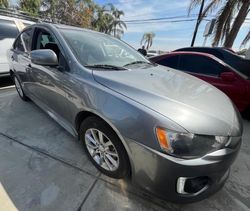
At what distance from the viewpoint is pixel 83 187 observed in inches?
71.9

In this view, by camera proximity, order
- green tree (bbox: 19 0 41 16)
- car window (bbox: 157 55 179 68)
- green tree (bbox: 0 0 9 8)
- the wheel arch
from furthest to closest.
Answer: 1. green tree (bbox: 19 0 41 16)
2. green tree (bbox: 0 0 9 8)
3. car window (bbox: 157 55 179 68)
4. the wheel arch

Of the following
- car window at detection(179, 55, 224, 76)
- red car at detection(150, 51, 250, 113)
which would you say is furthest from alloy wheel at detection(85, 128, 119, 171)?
car window at detection(179, 55, 224, 76)

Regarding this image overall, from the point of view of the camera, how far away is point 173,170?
130 cm

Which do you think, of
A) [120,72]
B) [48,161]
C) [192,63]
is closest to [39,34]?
[120,72]

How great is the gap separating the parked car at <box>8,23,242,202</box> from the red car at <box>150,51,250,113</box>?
→ 68.4 inches

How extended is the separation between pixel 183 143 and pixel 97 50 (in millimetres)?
1676

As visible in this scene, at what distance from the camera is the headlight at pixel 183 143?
4.22 feet

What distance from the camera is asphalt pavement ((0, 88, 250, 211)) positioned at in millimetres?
1655

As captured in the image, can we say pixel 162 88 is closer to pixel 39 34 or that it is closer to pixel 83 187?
pixel 83 187

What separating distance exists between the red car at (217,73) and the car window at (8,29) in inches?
155

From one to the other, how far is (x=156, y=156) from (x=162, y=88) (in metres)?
0.69

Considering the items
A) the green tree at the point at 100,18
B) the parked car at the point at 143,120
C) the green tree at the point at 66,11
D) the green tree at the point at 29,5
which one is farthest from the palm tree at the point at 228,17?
the green tree at the point at 100,18

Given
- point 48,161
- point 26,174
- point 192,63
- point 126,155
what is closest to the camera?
point 126,155

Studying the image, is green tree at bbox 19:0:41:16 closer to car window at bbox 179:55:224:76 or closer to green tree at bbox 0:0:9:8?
green tree at bbox 0:0:9:8
